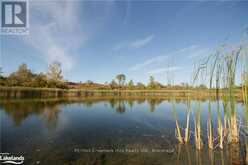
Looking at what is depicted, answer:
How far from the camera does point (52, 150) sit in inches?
148

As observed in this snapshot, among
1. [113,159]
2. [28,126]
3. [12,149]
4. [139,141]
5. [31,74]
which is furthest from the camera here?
[31,74]

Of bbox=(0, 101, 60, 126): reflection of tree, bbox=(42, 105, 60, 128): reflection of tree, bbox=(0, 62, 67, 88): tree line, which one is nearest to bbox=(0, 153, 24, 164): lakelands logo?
bbox=(42, 105, 60, 128): reflection of tree

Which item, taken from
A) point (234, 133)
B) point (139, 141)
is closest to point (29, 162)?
point (139, 141)

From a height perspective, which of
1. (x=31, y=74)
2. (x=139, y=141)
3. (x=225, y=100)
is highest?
(x=31, y=74)

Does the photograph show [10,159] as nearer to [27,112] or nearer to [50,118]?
[50,118]

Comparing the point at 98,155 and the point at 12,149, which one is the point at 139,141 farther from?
the point at 12,149

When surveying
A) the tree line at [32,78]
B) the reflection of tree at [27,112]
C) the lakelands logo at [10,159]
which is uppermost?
the tree line at [32,78]

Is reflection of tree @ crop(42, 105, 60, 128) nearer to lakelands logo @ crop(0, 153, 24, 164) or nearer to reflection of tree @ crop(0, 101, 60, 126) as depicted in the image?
reflection of tree @ crop(0, 101, 60, 126)

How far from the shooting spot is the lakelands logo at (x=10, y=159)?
10.7 ft

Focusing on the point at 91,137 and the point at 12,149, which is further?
the point at 91,137

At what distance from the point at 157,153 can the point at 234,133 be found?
2531 millimetres

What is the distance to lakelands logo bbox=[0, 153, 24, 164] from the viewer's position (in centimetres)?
326

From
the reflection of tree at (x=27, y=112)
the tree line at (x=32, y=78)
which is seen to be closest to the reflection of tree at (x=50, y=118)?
the reflection of tree at (x=27, y=112)

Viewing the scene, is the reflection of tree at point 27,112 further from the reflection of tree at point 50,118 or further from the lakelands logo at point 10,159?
the lakelands logo at point 10,159
